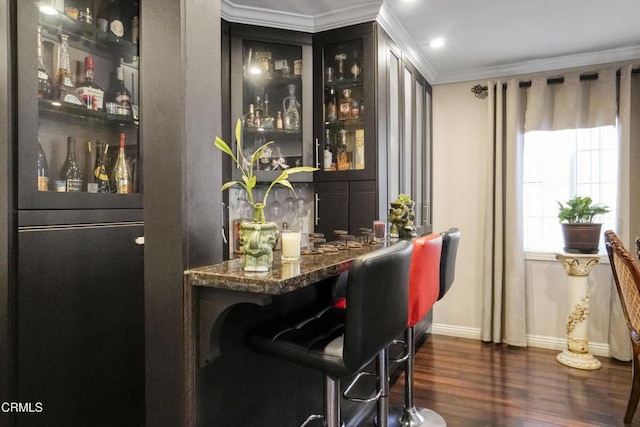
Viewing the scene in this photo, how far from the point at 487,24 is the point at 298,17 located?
1.33 metres

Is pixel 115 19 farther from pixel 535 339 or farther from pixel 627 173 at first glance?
pixel 535 339

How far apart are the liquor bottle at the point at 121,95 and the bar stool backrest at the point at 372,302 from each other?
58.8 inches

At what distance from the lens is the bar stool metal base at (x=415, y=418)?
83.6 inches

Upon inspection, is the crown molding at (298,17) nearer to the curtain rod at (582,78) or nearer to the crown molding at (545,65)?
the crown molding at (545,65)

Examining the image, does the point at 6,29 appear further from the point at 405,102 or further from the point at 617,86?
the point at 617,86

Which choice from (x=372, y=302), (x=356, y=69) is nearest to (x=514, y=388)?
(x=372, y=302)

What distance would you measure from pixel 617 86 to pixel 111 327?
4.02 meters

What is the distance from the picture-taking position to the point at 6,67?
139 cm

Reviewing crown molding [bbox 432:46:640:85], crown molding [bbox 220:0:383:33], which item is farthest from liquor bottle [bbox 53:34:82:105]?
crown molding [bbox 432:46:640:85]

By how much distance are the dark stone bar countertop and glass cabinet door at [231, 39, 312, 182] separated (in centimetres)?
160

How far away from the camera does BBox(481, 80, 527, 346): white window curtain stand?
3533 mm

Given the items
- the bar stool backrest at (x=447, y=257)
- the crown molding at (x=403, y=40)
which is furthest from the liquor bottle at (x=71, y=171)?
the crown molding at (x=403, y=40)

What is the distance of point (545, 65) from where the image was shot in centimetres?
354

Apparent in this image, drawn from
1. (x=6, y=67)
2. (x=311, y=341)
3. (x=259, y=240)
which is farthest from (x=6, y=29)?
(x=311, y=341)
